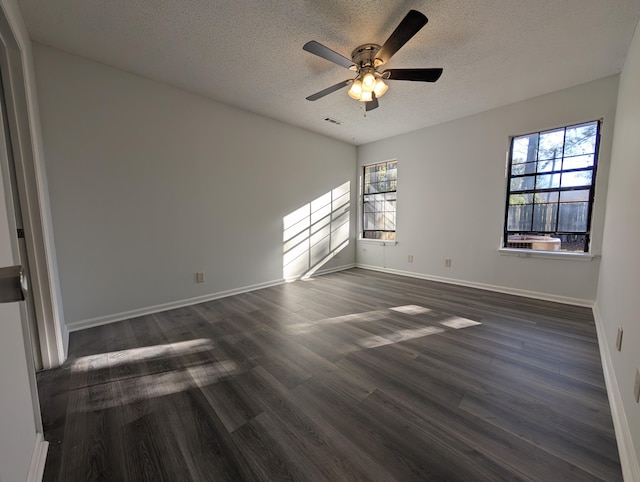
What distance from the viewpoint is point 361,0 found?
1.86 meters

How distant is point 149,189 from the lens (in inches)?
114

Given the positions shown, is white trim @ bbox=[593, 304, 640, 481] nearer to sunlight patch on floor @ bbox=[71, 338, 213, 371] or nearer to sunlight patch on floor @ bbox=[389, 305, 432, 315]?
sunlight patch on floor @ bbox=[389, 305, 432, 315]

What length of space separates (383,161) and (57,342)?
5.22m

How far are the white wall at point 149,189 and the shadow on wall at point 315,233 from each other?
0.88 ft

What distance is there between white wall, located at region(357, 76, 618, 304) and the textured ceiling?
1.08ft

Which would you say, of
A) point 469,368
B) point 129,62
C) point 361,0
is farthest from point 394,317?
point 129,62

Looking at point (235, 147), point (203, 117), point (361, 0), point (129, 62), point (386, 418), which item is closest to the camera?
point (386, 418)

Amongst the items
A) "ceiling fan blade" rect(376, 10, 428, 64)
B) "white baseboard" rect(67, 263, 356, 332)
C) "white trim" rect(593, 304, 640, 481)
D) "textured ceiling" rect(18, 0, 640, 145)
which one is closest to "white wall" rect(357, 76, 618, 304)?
"textured ceiling" rect(18, 0, 640, 145)

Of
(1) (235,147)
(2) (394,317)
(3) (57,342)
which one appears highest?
(1) (235,147)

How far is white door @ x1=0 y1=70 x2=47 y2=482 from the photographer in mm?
867

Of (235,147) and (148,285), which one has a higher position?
(235,147)

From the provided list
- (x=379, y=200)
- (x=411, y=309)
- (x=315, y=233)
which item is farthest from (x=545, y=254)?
(x=315, y=233)

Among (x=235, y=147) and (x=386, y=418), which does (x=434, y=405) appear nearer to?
(x=386, y=418)

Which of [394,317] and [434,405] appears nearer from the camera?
[434,405]
